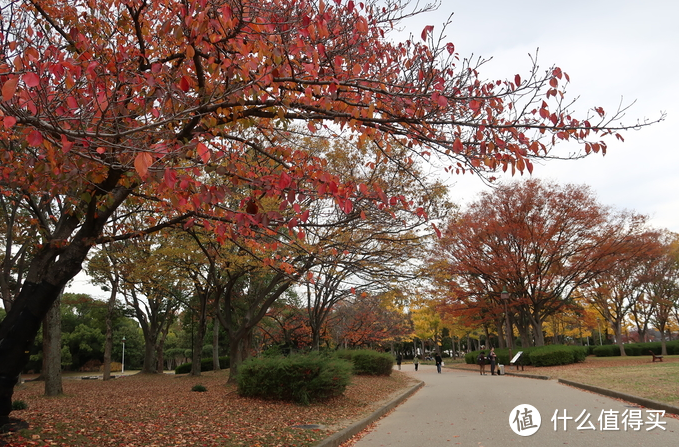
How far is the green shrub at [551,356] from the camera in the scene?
2452cm

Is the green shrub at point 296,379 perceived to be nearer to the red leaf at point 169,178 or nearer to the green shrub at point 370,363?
the red leaf at point 169,178

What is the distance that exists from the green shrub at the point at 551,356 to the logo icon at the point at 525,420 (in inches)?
660

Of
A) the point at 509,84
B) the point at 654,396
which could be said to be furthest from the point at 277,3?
the point at 654,396

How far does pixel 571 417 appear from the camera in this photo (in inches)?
321

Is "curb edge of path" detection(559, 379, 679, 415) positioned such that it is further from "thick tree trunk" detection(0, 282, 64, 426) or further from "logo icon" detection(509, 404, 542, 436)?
"thick tree trunk" detection(0, 282, 64, 426)

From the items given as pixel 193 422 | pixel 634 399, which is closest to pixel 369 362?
pixel 634 399

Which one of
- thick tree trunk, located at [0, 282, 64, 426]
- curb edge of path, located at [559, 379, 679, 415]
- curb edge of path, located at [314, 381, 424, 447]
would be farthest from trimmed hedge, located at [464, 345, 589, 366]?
thick tree trunk, located at [0, 282, 64, 426]

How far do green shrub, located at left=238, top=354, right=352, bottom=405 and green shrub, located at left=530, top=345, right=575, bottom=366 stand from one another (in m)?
17.6

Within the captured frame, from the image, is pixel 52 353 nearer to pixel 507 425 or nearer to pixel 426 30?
pixel 507 425

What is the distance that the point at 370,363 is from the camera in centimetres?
1978

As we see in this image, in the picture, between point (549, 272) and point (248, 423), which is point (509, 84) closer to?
point (248, 423)

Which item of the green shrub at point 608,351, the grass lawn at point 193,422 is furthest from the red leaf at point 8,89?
the green shrub at point 608,351

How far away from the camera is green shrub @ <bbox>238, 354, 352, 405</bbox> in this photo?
10.8 m

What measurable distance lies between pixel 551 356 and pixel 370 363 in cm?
1152
